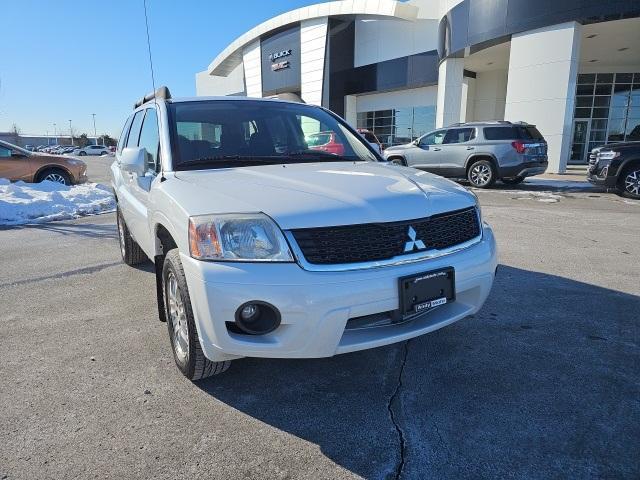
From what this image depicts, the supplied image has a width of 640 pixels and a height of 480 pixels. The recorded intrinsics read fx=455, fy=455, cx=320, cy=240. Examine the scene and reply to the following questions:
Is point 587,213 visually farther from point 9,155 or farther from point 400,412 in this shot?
point 9,155

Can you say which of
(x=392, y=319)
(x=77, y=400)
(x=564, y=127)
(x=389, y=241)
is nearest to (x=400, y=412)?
(x=392, y=319)

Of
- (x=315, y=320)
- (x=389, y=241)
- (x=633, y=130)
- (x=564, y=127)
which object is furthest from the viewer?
(x=633, y=130)

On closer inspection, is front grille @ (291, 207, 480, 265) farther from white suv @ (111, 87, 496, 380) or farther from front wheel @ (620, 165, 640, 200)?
front wheel @ (620, 165, 640, 200)

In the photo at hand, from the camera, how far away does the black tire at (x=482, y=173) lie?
12.1 metres

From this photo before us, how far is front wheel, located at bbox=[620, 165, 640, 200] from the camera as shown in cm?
998

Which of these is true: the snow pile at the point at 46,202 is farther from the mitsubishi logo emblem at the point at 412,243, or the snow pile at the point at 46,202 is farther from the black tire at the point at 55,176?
the mitsubishi logo emblem at the point at 412,243

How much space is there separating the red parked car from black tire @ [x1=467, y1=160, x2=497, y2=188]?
939cm

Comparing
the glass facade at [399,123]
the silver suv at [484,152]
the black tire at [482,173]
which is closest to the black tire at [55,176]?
the silver suv at [484,152]

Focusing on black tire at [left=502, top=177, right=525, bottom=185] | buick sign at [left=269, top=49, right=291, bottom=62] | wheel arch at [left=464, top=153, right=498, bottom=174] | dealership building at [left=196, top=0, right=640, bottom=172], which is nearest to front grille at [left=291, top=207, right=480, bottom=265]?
wheel arch at [left=464, top=153, right=498, bottom=174]

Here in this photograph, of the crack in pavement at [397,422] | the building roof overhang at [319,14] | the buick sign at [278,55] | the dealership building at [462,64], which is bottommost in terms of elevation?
the crack in pavement at [397,422]

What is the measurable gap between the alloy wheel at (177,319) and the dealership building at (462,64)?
1162 centimetres

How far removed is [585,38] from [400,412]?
1936 cm

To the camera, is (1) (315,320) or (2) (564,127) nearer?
(1) (315,320)

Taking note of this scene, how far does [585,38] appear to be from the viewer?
1698cm
